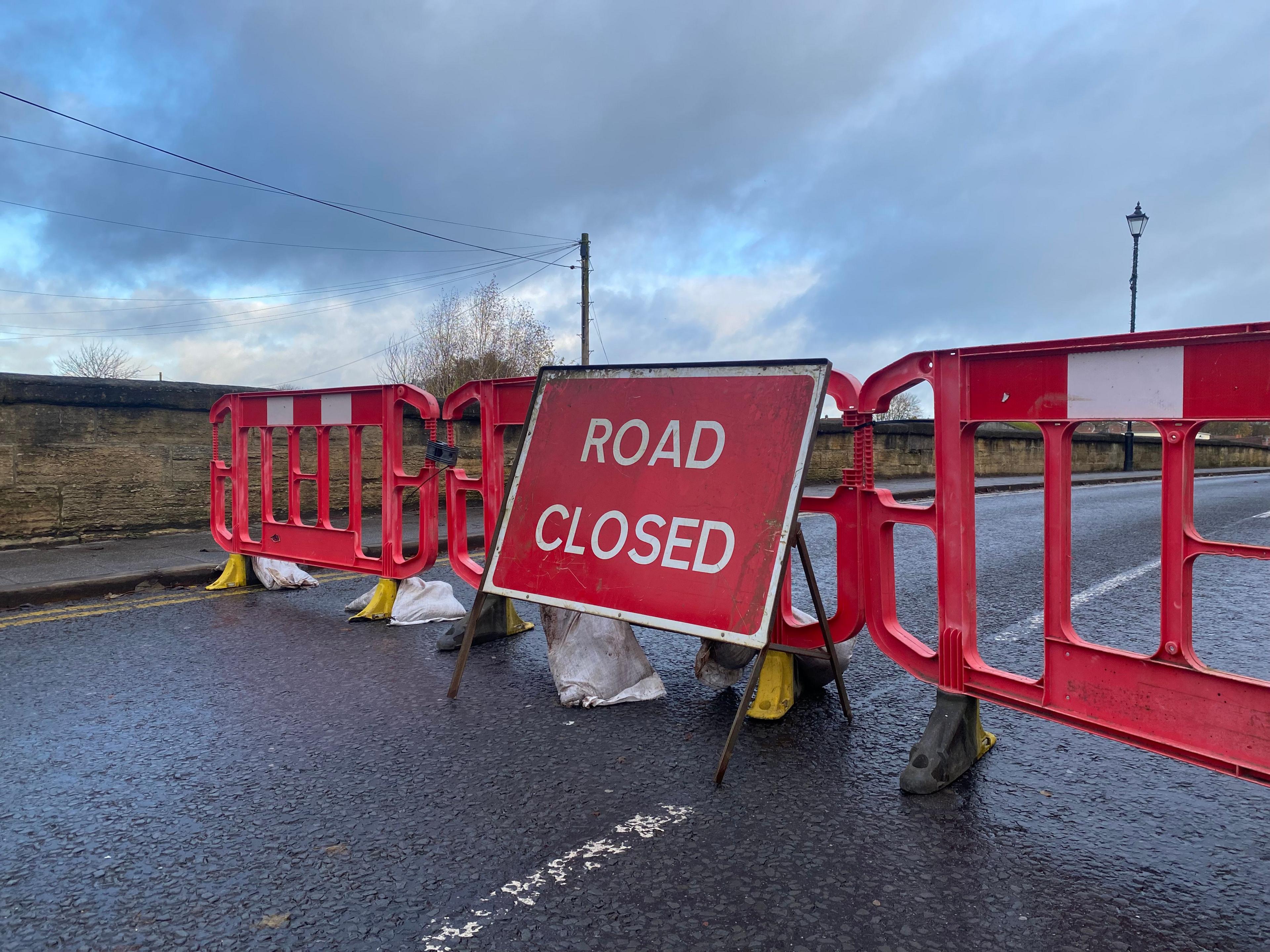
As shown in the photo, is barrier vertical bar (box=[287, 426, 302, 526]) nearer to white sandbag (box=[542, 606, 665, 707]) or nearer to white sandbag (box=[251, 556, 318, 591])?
white sandbag (box=[251, 556, 318, 591])

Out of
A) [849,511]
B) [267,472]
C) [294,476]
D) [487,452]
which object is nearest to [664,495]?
[849,511]

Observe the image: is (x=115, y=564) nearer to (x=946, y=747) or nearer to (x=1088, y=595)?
(x=946, y=747)

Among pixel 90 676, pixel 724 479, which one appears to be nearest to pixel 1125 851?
pixel 724 479

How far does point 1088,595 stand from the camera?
19.7 feet

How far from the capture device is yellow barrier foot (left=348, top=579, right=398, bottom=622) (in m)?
5.52

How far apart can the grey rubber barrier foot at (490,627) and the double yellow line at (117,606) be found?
233cm

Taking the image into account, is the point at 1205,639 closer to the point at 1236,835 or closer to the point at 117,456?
the point at 1236,835

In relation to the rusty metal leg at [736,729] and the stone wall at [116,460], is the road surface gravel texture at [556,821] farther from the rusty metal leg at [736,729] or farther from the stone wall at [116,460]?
the stone wall at [116,460]

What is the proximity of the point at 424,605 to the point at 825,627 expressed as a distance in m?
2.91

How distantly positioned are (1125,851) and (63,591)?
264 inches

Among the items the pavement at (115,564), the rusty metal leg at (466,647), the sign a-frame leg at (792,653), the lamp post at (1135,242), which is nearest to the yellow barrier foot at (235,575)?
the pavement at (115,564)

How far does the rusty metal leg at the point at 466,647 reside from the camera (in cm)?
390

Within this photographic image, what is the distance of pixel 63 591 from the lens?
618 centimetres

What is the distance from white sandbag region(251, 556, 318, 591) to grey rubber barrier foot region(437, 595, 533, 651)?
211cm
